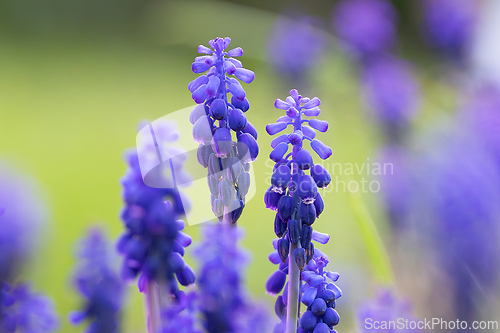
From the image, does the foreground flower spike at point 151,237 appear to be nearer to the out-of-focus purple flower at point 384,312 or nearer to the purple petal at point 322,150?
the purple petal at point 322,150

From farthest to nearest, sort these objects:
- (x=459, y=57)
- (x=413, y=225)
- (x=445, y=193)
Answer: (x=459, y=57), (x=413, y=225), (x=445, y=193)

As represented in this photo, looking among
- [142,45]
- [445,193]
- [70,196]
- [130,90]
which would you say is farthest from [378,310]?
[142,45]

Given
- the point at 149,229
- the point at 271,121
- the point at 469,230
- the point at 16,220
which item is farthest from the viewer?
the point at 271,121

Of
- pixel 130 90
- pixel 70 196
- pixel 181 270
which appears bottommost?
pixel 181 270

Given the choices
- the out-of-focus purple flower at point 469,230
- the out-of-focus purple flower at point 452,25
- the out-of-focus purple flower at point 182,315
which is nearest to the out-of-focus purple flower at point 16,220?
the out-of-focus purple flower at point 182,315

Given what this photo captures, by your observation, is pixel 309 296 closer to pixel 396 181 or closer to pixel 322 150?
pixel 322 150

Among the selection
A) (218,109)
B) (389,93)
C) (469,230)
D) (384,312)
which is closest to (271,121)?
(389,93)

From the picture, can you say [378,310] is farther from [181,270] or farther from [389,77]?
[389,77]
